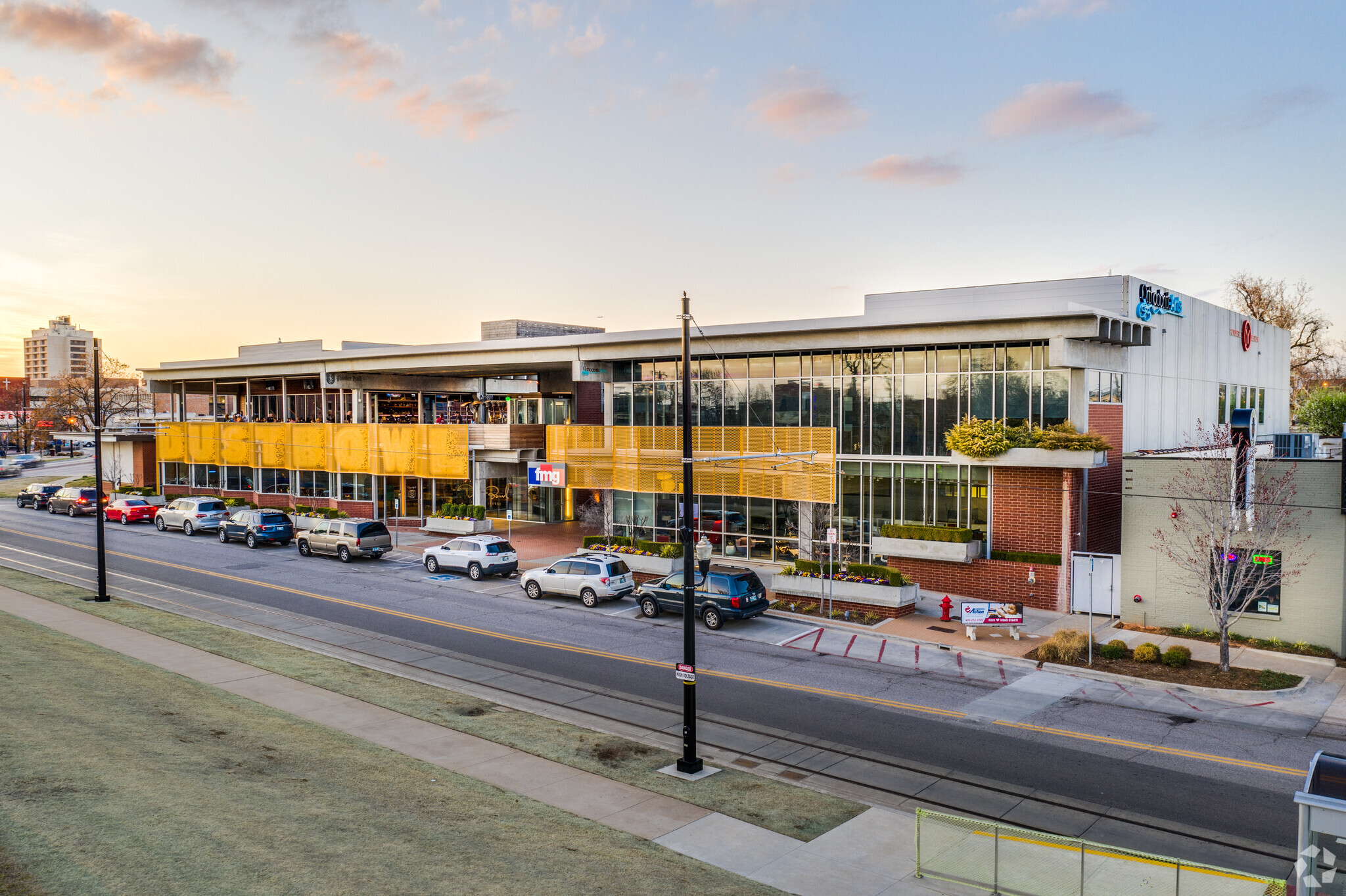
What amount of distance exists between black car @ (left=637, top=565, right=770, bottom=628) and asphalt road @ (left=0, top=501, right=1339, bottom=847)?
0.54 m

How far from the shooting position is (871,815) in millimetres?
13680

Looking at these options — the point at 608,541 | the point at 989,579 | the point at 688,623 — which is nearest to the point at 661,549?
the point at 608,541

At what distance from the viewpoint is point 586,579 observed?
31.3 metres

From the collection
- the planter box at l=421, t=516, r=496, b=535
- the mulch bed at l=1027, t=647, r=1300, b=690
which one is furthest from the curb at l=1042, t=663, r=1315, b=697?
the planter box at l=421, t=516, r=496, b=535

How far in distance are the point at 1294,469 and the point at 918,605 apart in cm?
1163

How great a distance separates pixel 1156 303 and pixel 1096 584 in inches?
594

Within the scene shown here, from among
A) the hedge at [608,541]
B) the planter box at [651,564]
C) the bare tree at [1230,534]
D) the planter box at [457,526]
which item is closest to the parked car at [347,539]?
the planter box at [457,526]

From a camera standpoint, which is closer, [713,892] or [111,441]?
[713,892]

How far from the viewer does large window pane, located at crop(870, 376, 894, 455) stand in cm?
3544

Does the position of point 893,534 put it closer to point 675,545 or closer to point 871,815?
point 675,545

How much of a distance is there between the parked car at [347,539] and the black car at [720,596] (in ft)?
56.7

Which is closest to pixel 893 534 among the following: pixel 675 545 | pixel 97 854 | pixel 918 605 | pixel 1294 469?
pixel 918 605

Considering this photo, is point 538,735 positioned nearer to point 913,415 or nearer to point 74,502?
point 913,415

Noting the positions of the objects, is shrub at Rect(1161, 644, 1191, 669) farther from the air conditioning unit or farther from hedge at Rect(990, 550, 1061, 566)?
the air conditioning unit
